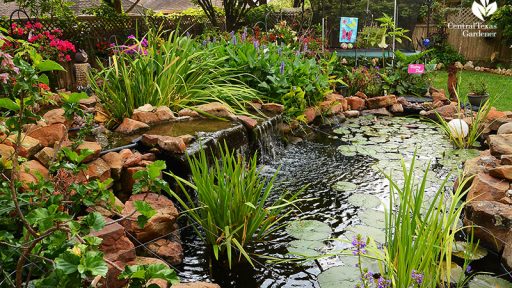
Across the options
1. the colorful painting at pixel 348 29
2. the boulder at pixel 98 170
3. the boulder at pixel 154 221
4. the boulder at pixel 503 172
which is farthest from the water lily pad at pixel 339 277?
the colorful painting at pixel 348 29

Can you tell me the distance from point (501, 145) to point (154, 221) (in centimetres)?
280

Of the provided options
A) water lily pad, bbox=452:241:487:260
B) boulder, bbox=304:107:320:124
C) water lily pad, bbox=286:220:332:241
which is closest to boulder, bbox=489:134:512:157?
water lily pad, bbox=452:241:487:260

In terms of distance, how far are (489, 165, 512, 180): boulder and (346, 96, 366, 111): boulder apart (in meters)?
3.19

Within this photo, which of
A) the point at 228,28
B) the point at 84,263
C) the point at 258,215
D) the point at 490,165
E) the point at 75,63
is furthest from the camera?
the point at 228,28

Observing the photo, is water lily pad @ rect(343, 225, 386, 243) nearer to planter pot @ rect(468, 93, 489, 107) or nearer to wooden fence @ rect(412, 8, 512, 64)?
planter pot @ rect(468, 93, 489, 107)

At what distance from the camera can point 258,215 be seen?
237 centimetres

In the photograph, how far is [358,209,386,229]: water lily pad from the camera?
2672 millimetres

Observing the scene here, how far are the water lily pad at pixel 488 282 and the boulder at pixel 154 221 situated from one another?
4.99 ft

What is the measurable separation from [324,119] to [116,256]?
149 inches

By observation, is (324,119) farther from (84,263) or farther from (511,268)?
(84,263)

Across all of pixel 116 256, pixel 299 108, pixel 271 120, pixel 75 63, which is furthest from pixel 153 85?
pixel 75 63

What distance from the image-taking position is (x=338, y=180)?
348cm

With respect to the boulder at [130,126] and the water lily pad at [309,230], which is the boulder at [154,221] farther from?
the boulder at [130,126]

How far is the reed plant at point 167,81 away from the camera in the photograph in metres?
3.60
